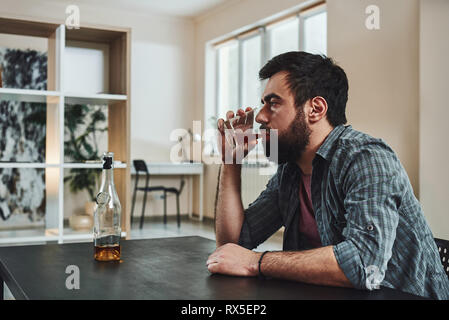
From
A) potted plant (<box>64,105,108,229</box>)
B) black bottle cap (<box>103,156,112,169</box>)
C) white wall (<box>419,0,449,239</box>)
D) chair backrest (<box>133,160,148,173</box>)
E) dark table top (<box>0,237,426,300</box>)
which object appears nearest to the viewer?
dark table top (<box>0,237,426,300</box>)

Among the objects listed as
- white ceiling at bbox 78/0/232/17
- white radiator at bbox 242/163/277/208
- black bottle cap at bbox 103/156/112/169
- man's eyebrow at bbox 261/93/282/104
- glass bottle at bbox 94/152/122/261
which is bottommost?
white radiator at bbox 242/163/277/208

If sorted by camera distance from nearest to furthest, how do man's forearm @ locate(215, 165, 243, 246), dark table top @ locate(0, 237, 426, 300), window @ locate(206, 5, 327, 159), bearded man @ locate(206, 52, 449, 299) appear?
dark table top @ locate(0, 237, 426, 300)
bearded man @ locate(206, 52, 449, 299)
man's forearm @ locate(215, 165, 243, 246)
window @ locate(206, 5, 327, 159)

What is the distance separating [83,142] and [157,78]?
54.6 inches

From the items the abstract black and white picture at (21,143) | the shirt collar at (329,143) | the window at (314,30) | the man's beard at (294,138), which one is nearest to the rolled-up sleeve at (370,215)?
the shirt collar at (329,143)

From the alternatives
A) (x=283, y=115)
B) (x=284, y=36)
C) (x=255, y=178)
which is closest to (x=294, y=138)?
(x=283, y=115)

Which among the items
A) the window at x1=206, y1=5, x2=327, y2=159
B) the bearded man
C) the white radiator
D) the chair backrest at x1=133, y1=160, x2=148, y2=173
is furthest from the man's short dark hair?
the chair backrest at x1=133, y1=160, x2=148, y2=173

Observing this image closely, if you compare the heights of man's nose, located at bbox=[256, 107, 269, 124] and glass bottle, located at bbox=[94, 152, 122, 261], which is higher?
man's nose, located at bbox=[256, 107, 269, 124]

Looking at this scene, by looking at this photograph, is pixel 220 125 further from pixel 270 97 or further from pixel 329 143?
pixel 329 143

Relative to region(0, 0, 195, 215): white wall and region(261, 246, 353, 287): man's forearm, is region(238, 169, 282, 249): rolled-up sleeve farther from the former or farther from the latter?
region(0, 0, 195, 215): white wall

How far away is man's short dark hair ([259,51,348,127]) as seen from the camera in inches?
50.6

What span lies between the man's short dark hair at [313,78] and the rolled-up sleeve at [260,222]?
0.81 feet

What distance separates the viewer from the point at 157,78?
7.02 metres
